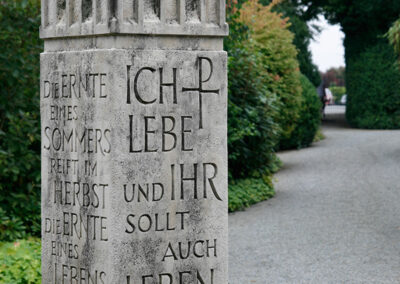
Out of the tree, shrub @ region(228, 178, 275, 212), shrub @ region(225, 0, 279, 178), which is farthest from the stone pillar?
the tree

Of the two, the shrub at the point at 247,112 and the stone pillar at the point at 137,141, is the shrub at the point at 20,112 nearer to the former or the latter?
the shrub at the point at 247,112

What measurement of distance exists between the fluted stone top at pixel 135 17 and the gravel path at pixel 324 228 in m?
3.31

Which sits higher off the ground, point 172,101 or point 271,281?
point 172,101

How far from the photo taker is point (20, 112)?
26.0 feet

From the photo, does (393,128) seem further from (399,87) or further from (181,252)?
(181,252)

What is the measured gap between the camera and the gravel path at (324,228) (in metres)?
7.20

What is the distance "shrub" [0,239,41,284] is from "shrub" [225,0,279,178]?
4.62 meters

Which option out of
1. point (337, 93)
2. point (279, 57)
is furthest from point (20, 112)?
point (337, 93)

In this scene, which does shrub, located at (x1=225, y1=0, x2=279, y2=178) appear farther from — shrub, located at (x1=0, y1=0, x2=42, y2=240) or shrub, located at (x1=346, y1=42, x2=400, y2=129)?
shrub, located at (x1=346, y1=42, x2=400, y2=129)

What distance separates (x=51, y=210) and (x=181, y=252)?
82 centimetres

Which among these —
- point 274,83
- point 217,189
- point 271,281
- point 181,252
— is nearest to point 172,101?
point 217,189

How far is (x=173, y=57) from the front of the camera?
13.4 ft

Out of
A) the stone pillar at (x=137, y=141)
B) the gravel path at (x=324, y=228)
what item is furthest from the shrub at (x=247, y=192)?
the stone pillar at (x=137, y=141)

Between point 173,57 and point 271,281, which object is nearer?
point 173,57
